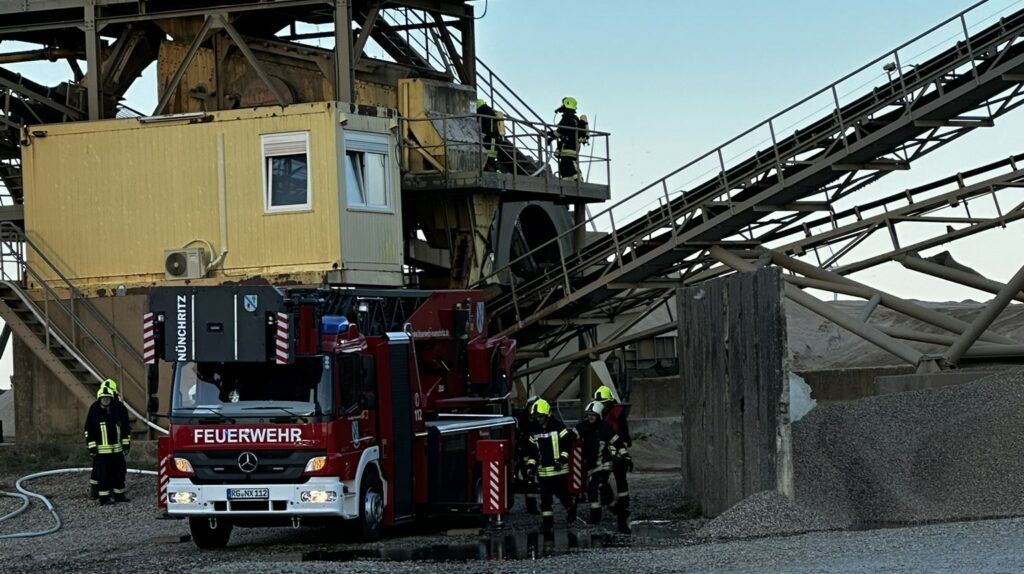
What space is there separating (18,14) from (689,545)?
19.7 meters

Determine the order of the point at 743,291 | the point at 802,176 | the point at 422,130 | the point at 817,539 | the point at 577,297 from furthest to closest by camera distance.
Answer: the point at 422,130, the point at 577,297, the point at 802,176, the point at 743,291, the point at 817,539

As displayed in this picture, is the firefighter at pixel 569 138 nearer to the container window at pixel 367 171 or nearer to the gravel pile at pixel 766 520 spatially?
the container window at pixel 367 171

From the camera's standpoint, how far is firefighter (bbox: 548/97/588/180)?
104 feet

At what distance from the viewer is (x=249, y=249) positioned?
29141mm

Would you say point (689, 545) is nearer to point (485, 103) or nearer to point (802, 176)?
point (802, 176)

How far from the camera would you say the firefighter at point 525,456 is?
68.8 feet

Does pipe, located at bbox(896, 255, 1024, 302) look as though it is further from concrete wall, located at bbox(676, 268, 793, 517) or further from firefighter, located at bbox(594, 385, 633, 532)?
firefighter, located at bbox(594, 385, 633, 532)

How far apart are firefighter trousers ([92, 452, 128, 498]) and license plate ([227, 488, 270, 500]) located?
6.60 metres

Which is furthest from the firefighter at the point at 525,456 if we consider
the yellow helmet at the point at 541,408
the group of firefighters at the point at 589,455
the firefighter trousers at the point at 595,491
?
the firefighter trousers at the point at 595,491

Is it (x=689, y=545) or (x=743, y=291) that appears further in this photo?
(x=743, y=291)

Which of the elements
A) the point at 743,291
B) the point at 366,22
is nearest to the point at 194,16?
the point at 366,22

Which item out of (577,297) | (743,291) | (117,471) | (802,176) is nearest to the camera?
(743,291)

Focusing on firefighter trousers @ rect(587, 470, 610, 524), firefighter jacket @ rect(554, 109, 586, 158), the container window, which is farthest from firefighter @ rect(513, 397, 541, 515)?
firefighter jacket @ rect(554, 109, 586, 158)

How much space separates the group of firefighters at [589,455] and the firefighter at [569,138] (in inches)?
460
